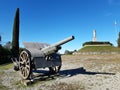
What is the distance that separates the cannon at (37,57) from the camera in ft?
44.1

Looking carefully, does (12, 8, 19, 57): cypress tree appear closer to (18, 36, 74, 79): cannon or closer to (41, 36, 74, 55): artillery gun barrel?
(18, 36, 74, 79): cannon

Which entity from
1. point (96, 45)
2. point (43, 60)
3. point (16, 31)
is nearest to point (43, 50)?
point (43, 60)

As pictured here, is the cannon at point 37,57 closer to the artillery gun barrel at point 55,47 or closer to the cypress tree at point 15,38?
the artillery gun barrel at point 55,47

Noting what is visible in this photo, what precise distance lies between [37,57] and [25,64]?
1.34 metres

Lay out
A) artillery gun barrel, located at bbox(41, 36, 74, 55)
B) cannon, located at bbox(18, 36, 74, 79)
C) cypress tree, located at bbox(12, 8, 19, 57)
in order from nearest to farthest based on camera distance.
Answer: artillery gun barrel, located at bbox(41, 36, 74, 55) → cannon, located at bbox(18, 36, 74, 79) → cypress tree, located at bbox(12, 8, 19, 57)

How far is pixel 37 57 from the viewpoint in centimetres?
1359

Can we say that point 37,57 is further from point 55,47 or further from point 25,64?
point 55,47

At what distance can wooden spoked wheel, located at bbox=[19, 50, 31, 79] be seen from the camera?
13.5 m

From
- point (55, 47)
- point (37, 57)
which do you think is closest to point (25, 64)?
point (37, 57)

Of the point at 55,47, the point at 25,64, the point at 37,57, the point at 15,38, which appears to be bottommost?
the point at 25,64

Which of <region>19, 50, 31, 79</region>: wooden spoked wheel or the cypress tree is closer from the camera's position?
<region>19, 50, 31, 79</region>: wooden spoked wheel

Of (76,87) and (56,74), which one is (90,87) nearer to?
(76,87)

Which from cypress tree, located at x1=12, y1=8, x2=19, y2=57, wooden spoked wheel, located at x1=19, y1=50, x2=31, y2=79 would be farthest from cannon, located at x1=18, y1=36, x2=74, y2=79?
cypress tree, located at x1=12, y1=8, x2=19, y2=57

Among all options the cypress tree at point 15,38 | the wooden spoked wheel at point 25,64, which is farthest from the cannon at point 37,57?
the cypress tree at point 15,38
